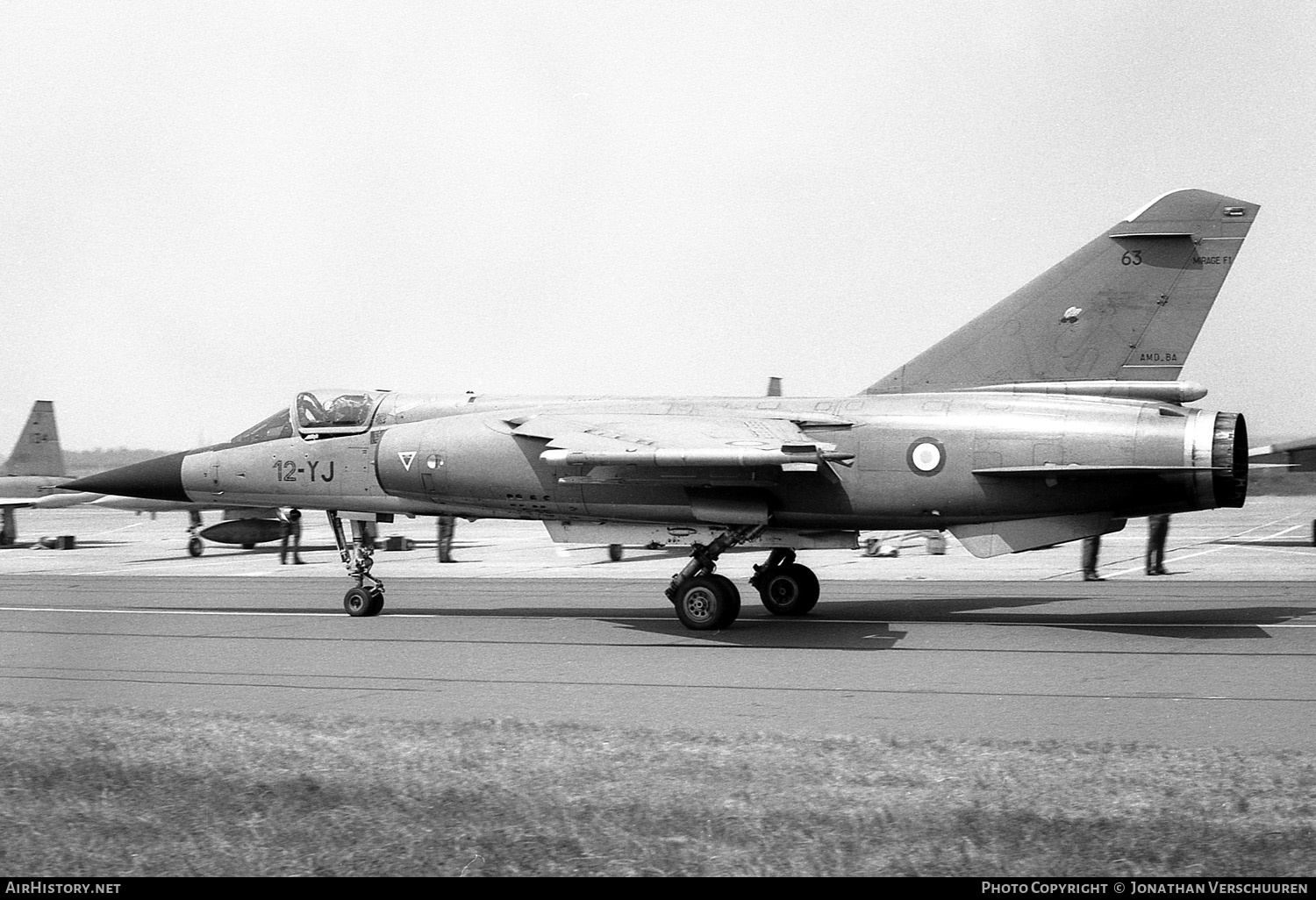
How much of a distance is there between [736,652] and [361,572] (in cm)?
623

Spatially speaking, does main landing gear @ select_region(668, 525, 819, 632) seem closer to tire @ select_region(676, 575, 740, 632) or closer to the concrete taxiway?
tire @ select_region(676, 575, 740, 632)

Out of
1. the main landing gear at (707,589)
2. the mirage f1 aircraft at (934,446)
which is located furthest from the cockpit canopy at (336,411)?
the main landing gear at (707,589)

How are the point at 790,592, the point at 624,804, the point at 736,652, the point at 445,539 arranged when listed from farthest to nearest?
the point at 445,539
the point at 790,592
the point at 736,652
the point at 624,804

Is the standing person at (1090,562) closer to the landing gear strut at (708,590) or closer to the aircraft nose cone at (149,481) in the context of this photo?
the landing gear strut at (708,590)

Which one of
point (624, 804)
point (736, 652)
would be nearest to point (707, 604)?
point (736, 652)

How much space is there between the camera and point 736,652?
12852 millimetres

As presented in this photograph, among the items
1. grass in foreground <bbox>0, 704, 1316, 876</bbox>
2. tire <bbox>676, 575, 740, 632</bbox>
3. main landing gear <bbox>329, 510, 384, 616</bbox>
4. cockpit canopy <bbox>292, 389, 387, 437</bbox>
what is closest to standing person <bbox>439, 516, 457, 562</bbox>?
main landing gear <bbox>329, 510, 384, 616</bbox>

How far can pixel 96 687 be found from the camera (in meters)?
10.8

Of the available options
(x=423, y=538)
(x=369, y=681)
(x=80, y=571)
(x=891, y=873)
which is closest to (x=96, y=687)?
(x=369, y=681)

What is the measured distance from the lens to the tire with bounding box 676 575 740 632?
1434 cm

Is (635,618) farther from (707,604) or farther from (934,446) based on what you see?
(934,446)

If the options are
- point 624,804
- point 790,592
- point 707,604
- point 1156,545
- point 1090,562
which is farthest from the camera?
point 1156,545

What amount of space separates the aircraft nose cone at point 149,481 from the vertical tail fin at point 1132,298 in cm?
1154
